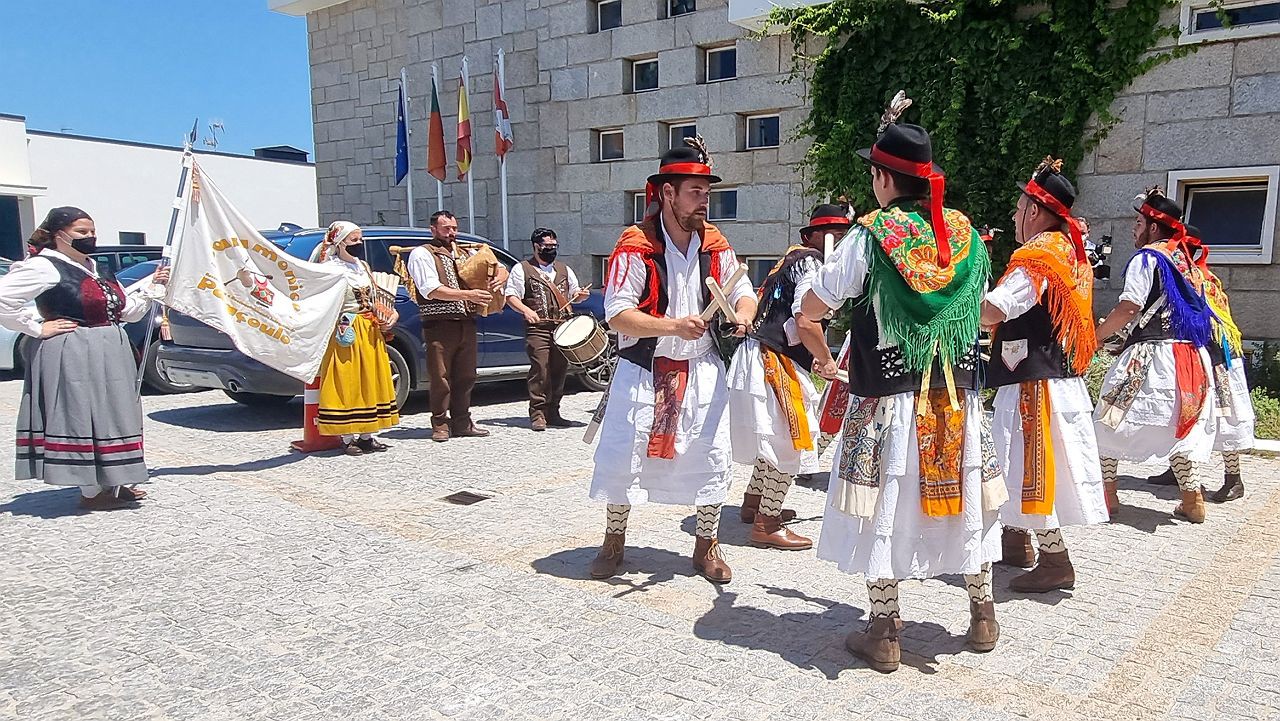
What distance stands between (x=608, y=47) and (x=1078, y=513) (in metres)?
10.7

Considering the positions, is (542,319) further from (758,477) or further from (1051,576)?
(1051,576)

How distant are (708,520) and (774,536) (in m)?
0.67

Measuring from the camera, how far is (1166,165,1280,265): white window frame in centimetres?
833

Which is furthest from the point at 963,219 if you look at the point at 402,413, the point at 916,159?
the point at 402,413

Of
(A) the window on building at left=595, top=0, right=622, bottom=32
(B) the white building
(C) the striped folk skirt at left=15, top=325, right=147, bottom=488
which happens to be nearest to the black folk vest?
(C) the striped folk skirt at left=15, top=325, right=147, bottom=488

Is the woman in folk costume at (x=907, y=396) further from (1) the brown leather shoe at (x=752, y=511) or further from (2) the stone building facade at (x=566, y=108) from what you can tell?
(2) the stone building facade at (x=566, y=108)

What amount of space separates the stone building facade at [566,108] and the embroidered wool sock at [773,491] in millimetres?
7246

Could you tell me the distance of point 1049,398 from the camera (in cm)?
389

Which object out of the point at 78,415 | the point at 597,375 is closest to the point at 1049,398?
the point at 78,415

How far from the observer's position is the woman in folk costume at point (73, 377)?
16.6 ft

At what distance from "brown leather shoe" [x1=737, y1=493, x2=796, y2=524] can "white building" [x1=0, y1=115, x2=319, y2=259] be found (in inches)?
892

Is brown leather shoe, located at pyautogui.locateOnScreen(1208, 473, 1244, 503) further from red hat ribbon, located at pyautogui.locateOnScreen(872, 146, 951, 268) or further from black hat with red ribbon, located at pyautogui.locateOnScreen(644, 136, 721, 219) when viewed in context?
black hat with red ribbon, located at pyautogui.locateOnScreen(644, 136, 721, 219)

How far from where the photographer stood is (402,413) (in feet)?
28.7

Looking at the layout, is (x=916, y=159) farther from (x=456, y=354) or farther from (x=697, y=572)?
(x=456, y=354)
